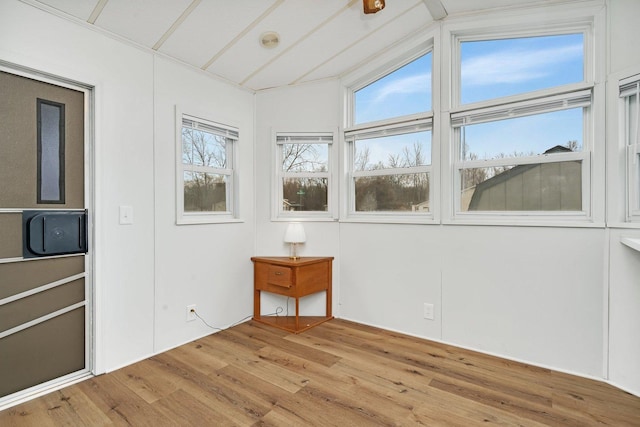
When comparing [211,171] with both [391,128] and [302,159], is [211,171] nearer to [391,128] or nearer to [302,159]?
[302,159]

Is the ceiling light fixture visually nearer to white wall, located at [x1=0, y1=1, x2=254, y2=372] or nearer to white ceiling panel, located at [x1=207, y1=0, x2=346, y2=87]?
white ceiling panel, located at [x1=207, y1=0, x2=346, y2=87]

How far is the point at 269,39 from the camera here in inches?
98.7

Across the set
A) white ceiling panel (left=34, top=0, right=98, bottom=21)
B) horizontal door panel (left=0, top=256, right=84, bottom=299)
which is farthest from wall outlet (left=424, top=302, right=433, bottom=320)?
white ceiling panel (left=34, top=0, right=98, bottom=21)

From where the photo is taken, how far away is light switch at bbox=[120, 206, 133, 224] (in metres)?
2.28

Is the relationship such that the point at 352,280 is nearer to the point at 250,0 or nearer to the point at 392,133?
the point at 392,133

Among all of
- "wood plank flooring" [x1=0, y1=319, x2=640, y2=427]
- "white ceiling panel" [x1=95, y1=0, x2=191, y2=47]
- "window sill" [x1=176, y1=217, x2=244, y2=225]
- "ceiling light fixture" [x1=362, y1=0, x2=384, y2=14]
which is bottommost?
"wood plank flooring" [x1=0, y1=319, x2=640, y2=427]

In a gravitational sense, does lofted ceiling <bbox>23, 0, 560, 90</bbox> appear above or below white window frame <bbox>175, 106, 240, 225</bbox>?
above

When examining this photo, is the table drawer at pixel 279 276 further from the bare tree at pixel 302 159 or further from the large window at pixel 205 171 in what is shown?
the bare tree at pixel 302 159

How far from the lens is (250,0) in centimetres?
209

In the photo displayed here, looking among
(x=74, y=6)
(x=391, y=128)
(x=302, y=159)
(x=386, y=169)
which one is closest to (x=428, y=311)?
(x=386, y=169)

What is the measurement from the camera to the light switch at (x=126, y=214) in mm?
2283

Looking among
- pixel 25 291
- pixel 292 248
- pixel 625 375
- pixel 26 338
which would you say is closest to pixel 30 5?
pixel 25 291

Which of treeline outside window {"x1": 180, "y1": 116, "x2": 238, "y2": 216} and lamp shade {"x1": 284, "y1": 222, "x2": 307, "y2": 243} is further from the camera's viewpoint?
lamp shade {"x1": 284, "y1": 222, "x2": 307, "y2": 243}

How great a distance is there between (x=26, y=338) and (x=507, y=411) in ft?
9.50
